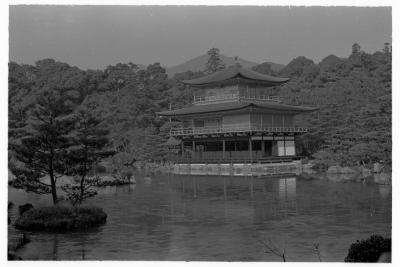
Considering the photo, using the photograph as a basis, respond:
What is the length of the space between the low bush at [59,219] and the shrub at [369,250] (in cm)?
972

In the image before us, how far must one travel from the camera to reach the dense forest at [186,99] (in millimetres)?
37781

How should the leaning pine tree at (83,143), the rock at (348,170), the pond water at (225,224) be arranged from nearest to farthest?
the pond water at (225,224) → the leaning pine tree at (83,143) → the rock at (348,170)

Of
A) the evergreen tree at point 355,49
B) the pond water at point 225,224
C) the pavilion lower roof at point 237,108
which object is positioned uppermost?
the evergreen tree at point 355,49

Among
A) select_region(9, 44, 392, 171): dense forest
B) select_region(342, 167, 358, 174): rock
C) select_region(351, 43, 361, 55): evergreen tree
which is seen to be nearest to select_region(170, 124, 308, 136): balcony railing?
select_region(9, 44, 392, 171): dense forest

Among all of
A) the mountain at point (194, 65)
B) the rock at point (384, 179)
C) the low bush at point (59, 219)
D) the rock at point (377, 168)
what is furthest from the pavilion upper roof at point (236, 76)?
the mountain at point (194, 65)

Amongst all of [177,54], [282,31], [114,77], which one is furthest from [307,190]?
[114,77]

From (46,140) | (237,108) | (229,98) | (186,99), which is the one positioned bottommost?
(46,140)

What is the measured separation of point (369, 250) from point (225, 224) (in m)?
6.49

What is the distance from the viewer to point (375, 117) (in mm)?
35938

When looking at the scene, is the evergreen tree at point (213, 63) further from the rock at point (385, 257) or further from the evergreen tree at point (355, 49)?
the rock at point (385, 257)

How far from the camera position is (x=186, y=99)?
6956 centimetres

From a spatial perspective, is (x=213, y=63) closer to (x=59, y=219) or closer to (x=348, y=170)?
(x=348, y=170)

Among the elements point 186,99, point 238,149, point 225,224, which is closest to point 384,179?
point 225,224

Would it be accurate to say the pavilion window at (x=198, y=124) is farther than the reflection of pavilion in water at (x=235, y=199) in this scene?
Yes
